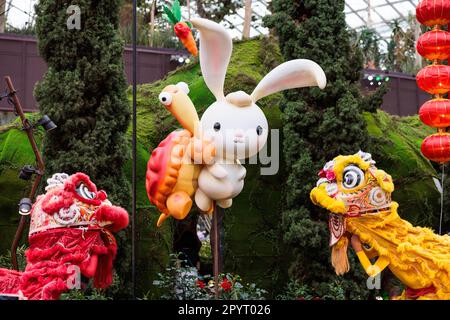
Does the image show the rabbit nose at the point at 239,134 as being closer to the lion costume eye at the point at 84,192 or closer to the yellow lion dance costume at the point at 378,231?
the yellow lion dance costume at the point at 378,231

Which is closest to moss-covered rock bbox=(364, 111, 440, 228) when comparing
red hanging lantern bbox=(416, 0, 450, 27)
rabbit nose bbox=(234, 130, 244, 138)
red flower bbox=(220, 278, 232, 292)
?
red hanging lantern bbox=(416, 0, 450, 27)

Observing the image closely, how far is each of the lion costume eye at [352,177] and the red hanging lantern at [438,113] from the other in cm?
207

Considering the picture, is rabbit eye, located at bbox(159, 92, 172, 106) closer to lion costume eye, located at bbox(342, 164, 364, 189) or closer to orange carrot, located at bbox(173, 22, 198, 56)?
orange carrot, located at bbox(173, 22, 198, 56)

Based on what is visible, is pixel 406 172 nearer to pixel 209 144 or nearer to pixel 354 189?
pixel 354 189

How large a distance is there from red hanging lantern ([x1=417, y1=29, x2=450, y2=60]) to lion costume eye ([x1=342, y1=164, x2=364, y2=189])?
2446 mm

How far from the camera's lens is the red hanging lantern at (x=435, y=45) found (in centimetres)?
814

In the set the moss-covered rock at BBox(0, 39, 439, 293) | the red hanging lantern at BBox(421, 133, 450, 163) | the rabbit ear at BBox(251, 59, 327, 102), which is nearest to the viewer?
the rabbit ear at BBox(251, 59, 327, 102)

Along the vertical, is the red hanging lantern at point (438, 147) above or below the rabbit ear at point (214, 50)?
below

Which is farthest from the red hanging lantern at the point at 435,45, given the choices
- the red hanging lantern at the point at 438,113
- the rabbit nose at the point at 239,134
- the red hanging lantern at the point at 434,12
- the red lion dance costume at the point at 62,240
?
the red lion dance costume at the point at 62,240

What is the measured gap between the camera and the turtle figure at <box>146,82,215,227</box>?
6160 millimetres

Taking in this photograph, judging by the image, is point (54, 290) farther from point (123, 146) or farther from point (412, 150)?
point (412, 150)

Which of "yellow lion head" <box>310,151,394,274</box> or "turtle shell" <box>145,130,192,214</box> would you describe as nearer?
"turtle shell" <box>145,130,192,214</box>

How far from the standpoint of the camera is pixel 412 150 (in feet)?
31.9

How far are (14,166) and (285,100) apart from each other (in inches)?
119
